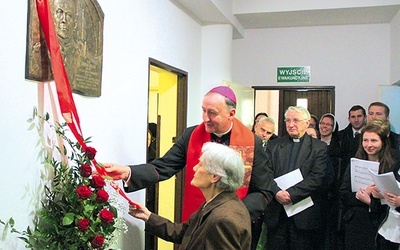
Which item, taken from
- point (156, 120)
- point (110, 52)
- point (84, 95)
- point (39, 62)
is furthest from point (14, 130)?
point (156, 120)

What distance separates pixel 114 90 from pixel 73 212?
39.4 inches

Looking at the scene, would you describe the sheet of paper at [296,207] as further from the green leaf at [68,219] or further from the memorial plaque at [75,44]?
the green leaf at [68,219]

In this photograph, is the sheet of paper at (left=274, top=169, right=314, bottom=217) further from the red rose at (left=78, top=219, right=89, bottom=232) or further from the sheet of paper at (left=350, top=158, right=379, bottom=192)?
the red rose at (left=78, top=219, right=89, bottom=232)

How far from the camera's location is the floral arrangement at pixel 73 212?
1740 millimetres

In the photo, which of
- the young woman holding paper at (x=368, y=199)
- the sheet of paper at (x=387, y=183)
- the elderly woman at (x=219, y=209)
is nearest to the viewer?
the elderly woman at (x=219, y=209)

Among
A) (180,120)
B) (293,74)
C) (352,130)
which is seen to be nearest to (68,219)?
(180,120)

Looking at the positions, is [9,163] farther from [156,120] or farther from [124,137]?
[156,120]

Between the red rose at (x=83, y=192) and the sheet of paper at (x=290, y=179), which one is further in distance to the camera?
the sheet of paper at (x=290, y=179)

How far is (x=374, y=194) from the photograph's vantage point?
278 centimetres

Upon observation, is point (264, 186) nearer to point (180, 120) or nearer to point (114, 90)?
point (114, 90)

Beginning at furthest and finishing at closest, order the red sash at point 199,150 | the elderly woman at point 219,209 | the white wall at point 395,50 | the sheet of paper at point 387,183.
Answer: the white wall at point 395,50 < the sheet of paper at point 387,183 < the red sash at point 199,150 < the elderly woman at point 219,209

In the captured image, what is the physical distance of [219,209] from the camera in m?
1.69

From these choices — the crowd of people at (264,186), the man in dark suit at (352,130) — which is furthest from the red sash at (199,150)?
the man in dark suit at (352,130)

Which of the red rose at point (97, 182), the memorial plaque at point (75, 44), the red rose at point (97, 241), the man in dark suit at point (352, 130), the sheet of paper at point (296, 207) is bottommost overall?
the sheet of paper at point (296, 207)
